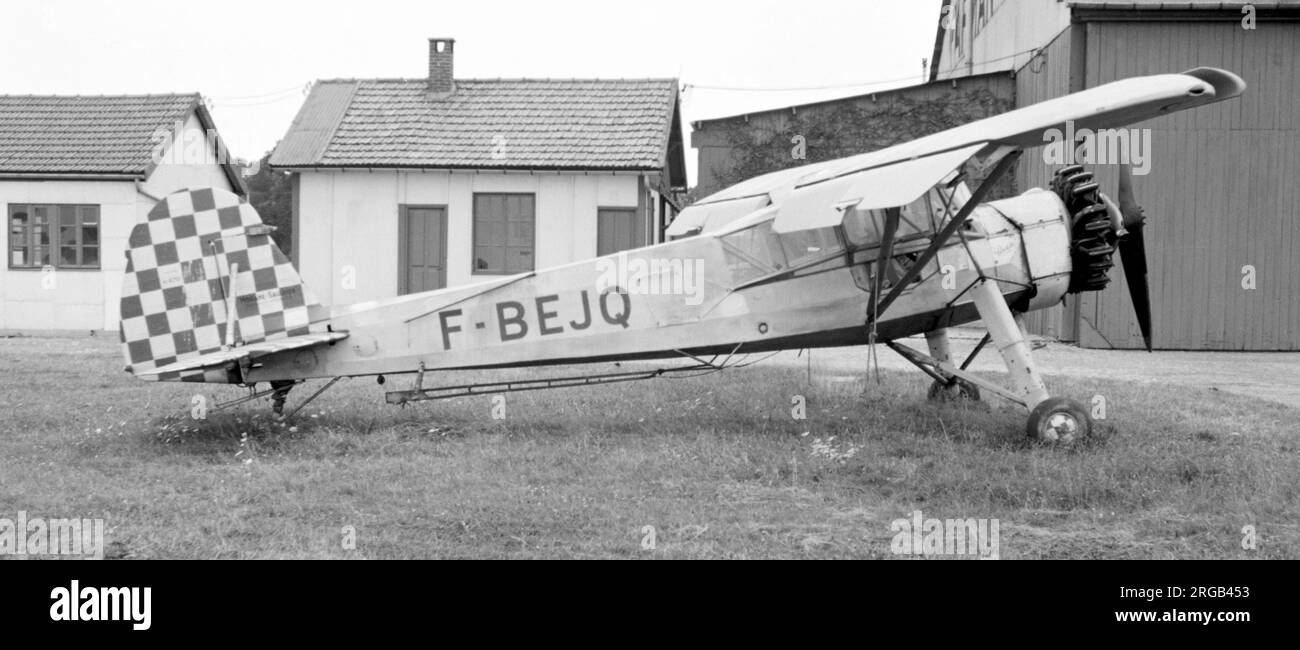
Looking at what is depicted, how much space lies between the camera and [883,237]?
28.8ft

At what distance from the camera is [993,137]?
7.82 m

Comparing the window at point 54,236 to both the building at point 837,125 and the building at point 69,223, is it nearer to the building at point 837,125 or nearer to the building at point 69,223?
the building at point 69,223

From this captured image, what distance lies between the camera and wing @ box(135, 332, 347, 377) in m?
8.12

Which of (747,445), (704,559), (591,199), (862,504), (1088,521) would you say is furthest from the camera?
(591,199)

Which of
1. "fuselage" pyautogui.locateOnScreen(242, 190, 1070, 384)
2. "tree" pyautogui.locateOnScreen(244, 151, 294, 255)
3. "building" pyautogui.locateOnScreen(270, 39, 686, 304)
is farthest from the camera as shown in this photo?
"tree" pyautogui.locateOnScreen(244, 151, 294, 255)

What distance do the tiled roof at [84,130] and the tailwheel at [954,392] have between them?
19.2 m

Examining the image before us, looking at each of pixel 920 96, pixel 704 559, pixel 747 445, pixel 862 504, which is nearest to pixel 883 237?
pixel 747 445

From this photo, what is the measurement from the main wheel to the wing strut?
1459mm

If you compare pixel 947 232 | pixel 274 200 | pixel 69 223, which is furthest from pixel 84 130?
pixel 274 200

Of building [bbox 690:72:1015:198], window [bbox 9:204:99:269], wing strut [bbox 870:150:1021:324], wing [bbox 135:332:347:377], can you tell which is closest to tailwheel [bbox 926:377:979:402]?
wing strut [bbox 870:150:1021:324]

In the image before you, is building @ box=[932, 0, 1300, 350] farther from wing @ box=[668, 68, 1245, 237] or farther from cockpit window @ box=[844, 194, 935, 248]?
wing @ box=[668, 68, 1245, 237]

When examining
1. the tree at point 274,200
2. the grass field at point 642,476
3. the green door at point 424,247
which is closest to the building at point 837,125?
the green door at point 424,247
